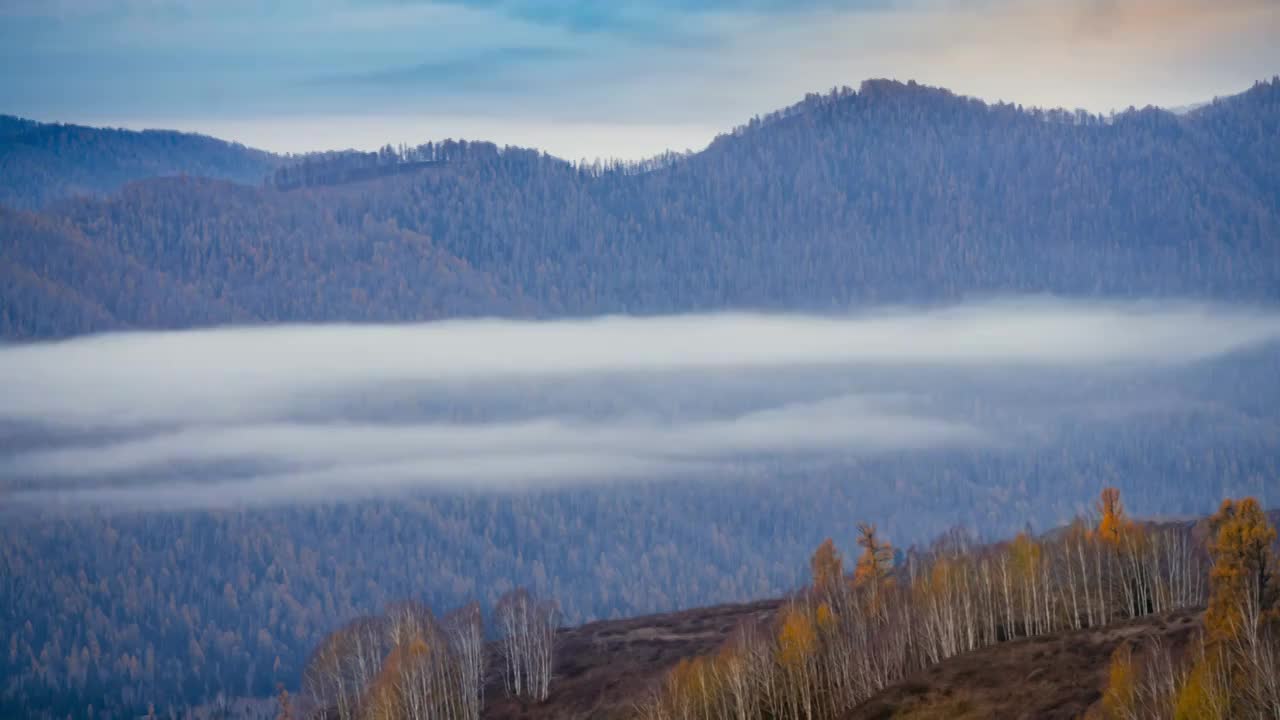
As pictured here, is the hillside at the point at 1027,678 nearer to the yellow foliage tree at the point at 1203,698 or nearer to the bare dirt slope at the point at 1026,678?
the bare dirt slope at the point at 1026,678

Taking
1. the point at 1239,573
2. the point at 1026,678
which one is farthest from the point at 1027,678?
the point at 1239,573

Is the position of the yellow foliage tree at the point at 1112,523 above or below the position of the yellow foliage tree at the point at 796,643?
above

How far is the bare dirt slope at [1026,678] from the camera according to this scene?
12406 centimetres

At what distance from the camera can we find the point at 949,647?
5896 inches

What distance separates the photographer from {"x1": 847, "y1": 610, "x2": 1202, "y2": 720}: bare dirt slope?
124 metres

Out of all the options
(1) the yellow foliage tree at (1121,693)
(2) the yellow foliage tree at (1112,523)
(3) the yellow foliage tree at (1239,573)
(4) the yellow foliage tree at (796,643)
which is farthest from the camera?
(2) the yellow foliage tree at (1112,523)

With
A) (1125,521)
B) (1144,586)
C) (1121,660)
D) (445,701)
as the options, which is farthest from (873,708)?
(445,701)

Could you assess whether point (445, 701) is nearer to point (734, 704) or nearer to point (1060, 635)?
point (734, 704)

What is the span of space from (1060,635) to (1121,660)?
2062 centimetres

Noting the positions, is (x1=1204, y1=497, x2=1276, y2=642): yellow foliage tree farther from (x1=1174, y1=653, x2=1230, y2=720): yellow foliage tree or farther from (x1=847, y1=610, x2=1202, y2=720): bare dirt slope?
(x1=1174, y1=653, x2=1230, y2=720): yellow foliage tree

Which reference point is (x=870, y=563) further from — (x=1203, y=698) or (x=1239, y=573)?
(x=1203, y=698)

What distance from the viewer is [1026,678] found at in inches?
5153

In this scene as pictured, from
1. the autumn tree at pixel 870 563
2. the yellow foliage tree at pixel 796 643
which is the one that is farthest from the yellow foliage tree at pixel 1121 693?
the autumn tree at pixel 870 563

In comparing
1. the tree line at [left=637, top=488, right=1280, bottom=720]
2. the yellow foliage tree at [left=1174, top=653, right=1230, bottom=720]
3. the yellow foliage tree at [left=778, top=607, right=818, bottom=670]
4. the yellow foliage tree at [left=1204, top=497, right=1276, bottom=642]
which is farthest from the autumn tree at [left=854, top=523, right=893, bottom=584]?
the yellow foliage tree at [left=1174, top=653, right=1230, bottom=720]
